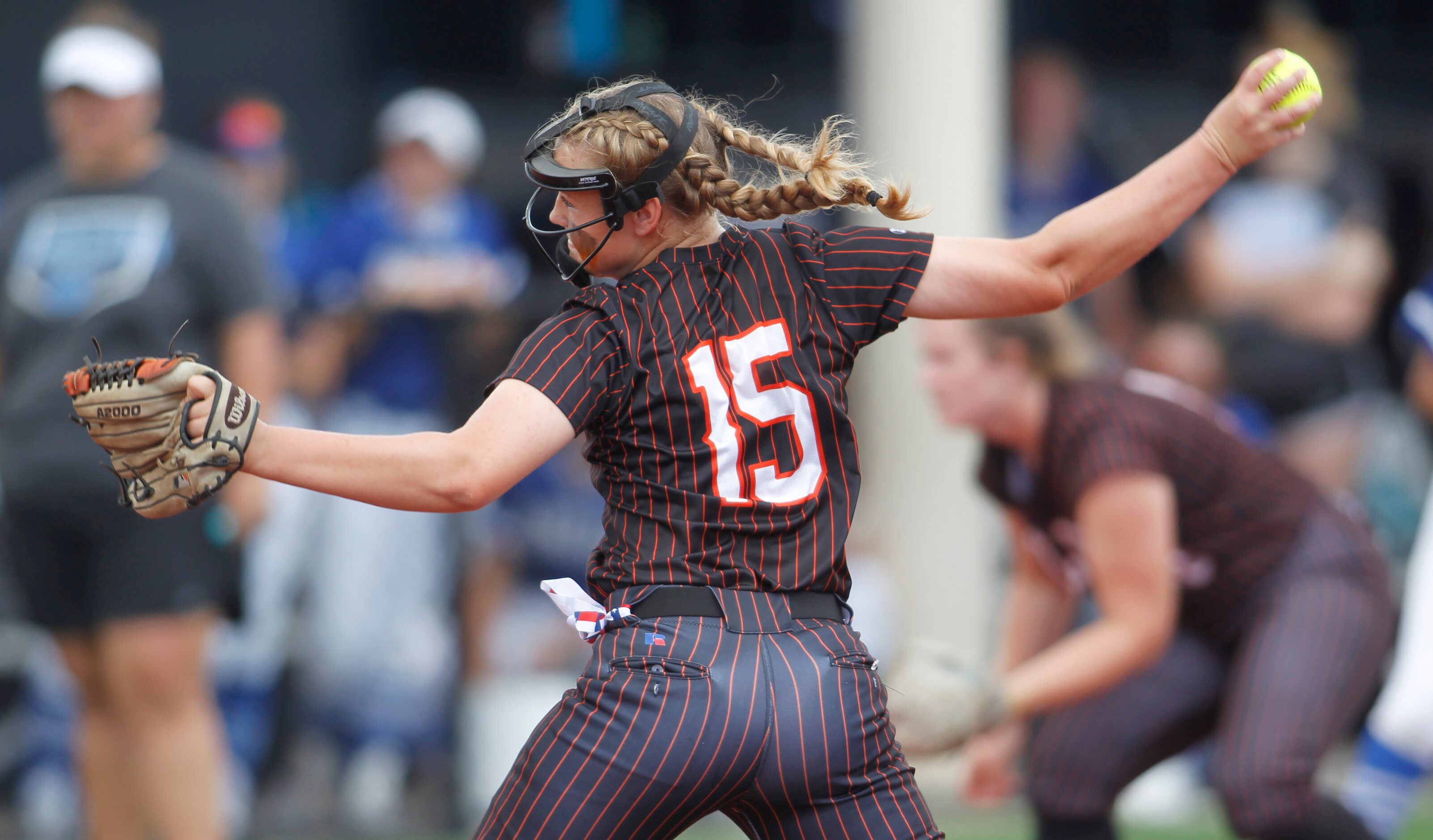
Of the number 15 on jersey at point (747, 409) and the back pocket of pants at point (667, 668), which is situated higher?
the number 15 on jersey at point (747, 409)

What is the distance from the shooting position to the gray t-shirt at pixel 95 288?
4.25 meters

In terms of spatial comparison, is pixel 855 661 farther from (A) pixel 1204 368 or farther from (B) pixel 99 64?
(A) pixel 1204 368

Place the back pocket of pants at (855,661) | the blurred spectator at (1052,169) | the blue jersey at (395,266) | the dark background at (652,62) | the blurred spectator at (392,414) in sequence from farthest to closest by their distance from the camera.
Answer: the dark background at (652,62) < the blurred spectator at (1052,169) < the blue jersey at (395,266) < the blurred spectator at (392,414) < the back pocket of pants at (855,661)

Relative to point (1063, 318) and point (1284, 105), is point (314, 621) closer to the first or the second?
point (1063, 318)

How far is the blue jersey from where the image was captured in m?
6.05

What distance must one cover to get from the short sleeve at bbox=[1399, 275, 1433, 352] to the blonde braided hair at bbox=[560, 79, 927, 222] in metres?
2.18

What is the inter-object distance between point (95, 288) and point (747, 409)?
251 cm

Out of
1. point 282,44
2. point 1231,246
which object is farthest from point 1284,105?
point 282,44

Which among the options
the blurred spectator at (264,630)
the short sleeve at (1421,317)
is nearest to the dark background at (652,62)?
the blurred spectator at (264,630)

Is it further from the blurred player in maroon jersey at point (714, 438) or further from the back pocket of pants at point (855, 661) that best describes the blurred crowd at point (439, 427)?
the back pocket of pants at point (855, 661)

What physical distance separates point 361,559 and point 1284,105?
4.07m

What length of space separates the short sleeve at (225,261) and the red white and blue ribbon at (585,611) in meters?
2.26

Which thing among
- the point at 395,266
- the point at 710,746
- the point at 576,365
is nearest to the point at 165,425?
the point at 576,365

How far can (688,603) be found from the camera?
247cm
